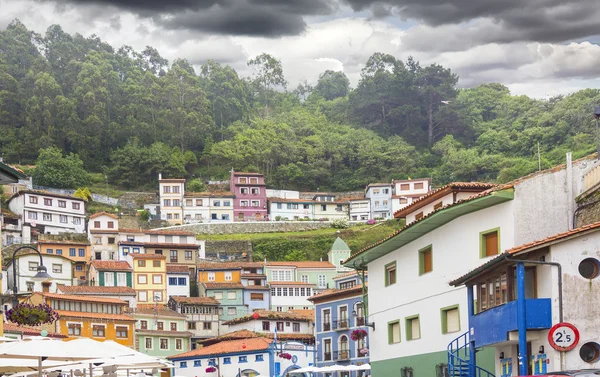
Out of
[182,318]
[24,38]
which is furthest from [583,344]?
[24,38]

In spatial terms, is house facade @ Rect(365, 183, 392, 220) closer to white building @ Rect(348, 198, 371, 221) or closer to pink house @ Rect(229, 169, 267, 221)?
white building @ Rect(348, 198, 371, 221)

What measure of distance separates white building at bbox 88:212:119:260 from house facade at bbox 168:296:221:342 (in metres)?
16.2

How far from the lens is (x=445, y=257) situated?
33.2 meters

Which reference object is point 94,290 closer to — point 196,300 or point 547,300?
point 196,300

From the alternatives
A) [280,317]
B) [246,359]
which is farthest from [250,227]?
[246,359]

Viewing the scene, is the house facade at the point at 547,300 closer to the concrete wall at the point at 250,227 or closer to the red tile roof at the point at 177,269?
the red tile roof at the point at 177,269

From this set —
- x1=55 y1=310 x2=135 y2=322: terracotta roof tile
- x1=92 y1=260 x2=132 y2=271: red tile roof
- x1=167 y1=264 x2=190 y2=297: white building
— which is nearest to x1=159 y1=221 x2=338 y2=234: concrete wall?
x1=167 y1=264 x2=190 y2=297: white building

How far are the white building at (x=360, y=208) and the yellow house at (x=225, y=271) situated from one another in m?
36.2

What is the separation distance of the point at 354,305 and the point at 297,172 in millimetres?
88740

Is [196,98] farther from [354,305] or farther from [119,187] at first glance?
[354,305]

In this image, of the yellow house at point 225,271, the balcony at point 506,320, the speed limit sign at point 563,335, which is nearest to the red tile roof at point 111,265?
the yellow house at point 225,271

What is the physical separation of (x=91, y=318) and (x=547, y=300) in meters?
63.0

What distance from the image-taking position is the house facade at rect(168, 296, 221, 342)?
9225cm

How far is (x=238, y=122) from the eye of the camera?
17688cm
